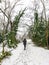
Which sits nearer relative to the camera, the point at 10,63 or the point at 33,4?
the point at 10,63

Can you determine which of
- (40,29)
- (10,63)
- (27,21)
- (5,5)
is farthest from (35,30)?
(27,21)

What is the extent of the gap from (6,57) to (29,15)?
32.6m

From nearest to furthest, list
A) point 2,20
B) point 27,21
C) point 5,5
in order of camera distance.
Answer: point 5,5
point 2,20
point 27,21

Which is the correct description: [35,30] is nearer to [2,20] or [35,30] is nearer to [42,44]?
[42,44]

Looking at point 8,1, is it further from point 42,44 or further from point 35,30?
point 42,44

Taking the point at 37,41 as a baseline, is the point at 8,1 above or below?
above

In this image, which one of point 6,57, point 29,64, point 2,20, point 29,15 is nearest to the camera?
point 29,64

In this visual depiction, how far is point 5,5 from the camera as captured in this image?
40812mm

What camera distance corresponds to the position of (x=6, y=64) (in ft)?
62.5

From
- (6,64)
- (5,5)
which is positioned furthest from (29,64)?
(5,5)

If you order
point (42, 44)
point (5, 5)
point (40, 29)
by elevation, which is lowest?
Answer: point (42, 44)

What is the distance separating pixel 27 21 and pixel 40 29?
25.4 m

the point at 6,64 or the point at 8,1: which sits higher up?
the point at 8,1

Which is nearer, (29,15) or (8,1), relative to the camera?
(8,1)
